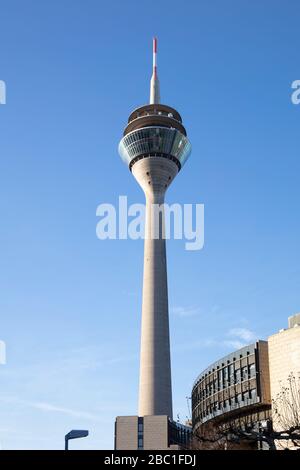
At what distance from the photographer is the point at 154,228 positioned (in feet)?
431

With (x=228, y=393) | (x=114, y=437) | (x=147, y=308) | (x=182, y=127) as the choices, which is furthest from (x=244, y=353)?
(x=182, y=127)

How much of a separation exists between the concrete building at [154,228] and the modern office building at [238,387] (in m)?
25.1

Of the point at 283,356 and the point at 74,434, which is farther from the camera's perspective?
the point at 283,356

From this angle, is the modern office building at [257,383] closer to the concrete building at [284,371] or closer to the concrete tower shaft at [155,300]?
the concrete building at [284,371]

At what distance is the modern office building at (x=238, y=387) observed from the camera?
68562mm

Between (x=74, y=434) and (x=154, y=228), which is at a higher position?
(x=154, y=228)

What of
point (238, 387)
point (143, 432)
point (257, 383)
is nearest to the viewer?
point (257, 383)

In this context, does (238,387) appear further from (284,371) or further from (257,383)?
Answer: (284,371)

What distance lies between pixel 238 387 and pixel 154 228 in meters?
62.9

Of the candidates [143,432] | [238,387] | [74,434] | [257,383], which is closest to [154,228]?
[143,432]

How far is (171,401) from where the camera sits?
117125 millimetres

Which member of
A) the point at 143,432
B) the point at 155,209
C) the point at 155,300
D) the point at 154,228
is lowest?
the point at 143,432
